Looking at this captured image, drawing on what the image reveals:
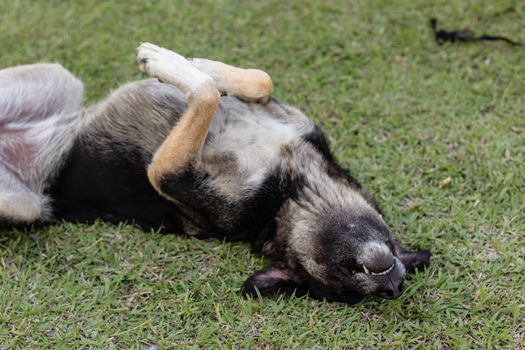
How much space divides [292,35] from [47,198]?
113 inches

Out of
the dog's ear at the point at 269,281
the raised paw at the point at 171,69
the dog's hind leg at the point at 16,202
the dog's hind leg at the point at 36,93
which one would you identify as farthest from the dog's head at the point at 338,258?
the dog's hind leg at the point at 36,93

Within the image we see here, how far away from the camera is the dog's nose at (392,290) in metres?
3.93

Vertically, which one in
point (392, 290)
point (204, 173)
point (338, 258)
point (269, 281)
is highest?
point (204, 173)

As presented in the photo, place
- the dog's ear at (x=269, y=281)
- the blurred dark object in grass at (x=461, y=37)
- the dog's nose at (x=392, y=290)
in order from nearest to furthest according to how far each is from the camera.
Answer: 1. the dog's nose at (x=392, y=290)
2. the dog's ear at (x=269, y=281)
3. the blurred dark object in grass at (x=461, y=37)

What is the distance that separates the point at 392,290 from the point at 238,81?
1.80 m

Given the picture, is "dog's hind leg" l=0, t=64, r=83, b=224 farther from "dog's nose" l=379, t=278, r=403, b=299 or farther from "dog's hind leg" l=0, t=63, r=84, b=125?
"dog's nose" l=379, t=278, r=403, b=299

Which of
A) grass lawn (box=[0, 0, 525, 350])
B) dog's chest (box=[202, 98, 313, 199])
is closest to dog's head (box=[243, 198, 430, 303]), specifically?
grass lawn (box=[0, 0, 525, 350])

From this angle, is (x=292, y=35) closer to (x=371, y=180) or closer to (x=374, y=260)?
(x=371, y=180)

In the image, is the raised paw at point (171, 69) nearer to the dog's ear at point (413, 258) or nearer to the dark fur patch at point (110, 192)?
the dark fur patch at point (110, 192)

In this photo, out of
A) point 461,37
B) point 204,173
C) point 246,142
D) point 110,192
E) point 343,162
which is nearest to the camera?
point 204,173

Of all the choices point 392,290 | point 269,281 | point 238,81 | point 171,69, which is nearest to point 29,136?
point 171,69

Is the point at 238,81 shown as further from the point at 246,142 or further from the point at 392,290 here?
the point at 392,290

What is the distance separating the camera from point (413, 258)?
169 inches

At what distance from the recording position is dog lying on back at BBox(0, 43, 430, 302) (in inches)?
164
